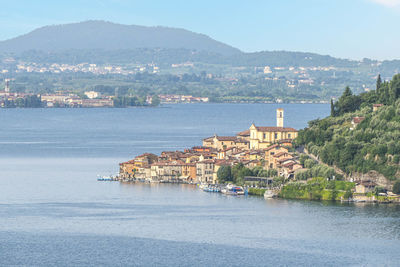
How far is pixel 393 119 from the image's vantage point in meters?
70.1

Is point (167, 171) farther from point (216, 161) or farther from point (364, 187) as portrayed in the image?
point (364, 187)

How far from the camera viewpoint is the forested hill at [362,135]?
205 ft

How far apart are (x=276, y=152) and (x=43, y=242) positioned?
2666 centimetres

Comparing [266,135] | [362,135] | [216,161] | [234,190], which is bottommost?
[234,190]

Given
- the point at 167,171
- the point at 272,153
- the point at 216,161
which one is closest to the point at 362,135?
the point at 272,153

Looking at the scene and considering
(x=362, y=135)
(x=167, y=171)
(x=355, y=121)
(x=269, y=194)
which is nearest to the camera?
(x=269, y=194)

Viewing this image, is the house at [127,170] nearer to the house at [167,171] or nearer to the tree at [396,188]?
the house at [167,171]

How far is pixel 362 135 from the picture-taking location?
6788cm

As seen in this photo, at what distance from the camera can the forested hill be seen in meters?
62.6

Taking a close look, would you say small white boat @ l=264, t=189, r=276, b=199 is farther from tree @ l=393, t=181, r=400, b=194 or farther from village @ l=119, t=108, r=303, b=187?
tree @ l=393, t=181, r=400, b=194

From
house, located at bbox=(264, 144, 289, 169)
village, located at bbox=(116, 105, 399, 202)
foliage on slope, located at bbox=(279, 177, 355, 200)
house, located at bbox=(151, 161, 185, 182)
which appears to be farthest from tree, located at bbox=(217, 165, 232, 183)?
foliage on slope, located at bbox=(279, 177, 355, 200)

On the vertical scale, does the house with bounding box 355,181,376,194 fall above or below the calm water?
above

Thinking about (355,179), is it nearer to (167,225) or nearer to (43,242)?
(167,225)

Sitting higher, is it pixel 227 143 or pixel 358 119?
pixel 358 119
